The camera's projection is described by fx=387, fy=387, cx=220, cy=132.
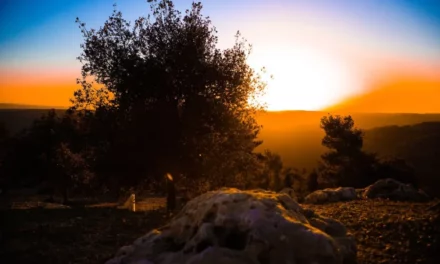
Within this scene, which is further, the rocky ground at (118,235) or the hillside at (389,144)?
the hillside at (389,144)

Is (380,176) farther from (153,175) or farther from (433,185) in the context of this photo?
(153,175)

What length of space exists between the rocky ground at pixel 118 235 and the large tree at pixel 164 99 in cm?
319

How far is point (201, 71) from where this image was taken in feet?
61.0

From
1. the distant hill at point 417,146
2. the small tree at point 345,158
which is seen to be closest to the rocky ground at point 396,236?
the small tree at point 345,158

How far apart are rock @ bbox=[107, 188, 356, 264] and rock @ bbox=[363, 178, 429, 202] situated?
14.4 m

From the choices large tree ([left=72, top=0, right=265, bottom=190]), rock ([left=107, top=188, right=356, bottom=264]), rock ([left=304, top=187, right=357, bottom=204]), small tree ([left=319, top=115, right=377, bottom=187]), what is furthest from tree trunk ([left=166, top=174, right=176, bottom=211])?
small tree ([left=319, top=115, right=377, bottom=187])

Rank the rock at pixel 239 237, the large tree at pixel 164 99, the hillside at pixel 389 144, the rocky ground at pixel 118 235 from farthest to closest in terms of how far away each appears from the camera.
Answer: the hillside at pixel 389 144
the large tree at pixel 164 99
the rocky ground at pixel 118 235
the rock at pixel 239 237

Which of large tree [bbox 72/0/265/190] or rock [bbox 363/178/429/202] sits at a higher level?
large tree [bbox 72/0/265/190]

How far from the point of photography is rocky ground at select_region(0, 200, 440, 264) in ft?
31.9

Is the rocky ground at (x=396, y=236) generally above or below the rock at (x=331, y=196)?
above

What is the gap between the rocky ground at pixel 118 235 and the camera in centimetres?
973

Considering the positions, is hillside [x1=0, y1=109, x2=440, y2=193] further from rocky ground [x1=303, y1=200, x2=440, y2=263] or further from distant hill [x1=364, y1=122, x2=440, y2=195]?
rocky ground [x1=303, y1=200, x2=440, y2=263]

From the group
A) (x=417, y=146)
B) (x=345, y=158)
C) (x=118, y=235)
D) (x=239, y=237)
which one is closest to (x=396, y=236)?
(x=239, y=237)

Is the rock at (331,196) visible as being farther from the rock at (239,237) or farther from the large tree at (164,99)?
the rock at (239,237)
